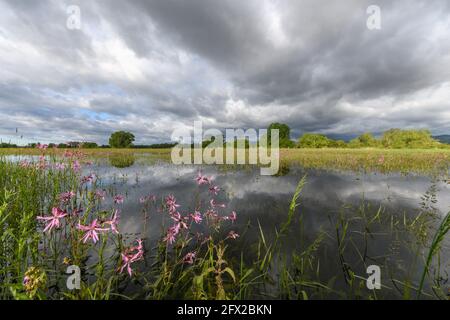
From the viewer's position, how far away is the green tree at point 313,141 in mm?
80875

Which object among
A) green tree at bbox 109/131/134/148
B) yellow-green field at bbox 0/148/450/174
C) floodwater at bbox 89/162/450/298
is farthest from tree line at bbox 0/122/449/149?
floodwater at bbox 89/162/450/298

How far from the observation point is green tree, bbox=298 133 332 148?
80.9 meters

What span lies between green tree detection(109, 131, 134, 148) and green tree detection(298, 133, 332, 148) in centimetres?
7754

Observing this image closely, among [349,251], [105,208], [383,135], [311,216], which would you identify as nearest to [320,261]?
[349,251]

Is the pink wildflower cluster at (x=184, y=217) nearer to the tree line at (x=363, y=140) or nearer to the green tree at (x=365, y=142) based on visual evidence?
the tree line at (x=363, y=140)

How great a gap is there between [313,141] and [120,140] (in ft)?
282

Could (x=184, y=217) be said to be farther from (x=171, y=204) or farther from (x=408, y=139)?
(x=408, y=139)

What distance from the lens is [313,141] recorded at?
8188 centimetres

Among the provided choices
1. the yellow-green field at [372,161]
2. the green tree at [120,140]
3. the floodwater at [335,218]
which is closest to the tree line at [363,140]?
the green tree at [120,140]

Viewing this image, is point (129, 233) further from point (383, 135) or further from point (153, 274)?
point (383, 135)

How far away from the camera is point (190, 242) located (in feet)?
12.1

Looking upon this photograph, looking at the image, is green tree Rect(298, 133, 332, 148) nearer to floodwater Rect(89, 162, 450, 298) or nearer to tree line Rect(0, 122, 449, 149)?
tree line Rect(0, 122, 449, 149)
